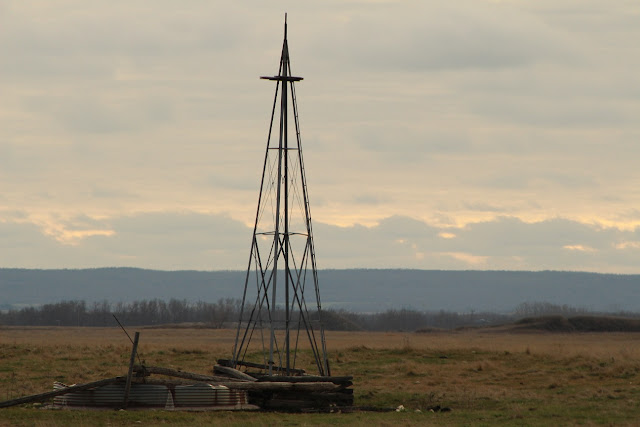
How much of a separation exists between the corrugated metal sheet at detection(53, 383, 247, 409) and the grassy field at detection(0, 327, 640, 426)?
0.70 m

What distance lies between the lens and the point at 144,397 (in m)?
25.6

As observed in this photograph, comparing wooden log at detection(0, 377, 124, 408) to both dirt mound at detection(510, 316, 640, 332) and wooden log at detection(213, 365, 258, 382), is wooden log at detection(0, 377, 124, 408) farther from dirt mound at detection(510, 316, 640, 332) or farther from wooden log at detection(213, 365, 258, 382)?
dirt mound at detection(510, 316, 640, 332)

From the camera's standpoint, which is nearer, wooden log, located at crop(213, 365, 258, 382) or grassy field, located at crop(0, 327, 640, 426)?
grassy field, located at crop(0, 327, 640, 426)

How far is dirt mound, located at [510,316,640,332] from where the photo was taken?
323 ft

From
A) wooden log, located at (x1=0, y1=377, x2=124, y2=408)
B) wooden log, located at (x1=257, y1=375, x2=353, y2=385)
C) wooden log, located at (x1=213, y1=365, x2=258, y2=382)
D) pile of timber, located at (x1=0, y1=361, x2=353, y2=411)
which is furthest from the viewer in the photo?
wooden log, located at (x1=213, y1=365, x2=258, y2=382)

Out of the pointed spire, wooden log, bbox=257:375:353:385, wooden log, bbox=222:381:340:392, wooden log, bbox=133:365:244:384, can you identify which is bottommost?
wooden log, bbox=222:381:340:392

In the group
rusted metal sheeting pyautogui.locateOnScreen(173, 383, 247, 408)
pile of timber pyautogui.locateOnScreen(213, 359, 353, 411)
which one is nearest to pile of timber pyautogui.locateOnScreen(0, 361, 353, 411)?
pile of timber pyautogui.locateOnScreen(213, 359, 353, 411)

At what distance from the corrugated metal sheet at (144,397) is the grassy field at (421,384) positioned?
703mm

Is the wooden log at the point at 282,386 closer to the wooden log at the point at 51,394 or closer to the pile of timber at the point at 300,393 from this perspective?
the pile of timber at the point at 300,393

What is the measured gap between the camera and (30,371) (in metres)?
35.9

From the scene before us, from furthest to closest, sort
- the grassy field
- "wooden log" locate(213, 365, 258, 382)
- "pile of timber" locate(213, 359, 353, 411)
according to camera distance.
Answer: "wooden log" locate(213, 365, 258, 382)
"pile of timber" locate(213, 359, 353, 411)
the grassy field

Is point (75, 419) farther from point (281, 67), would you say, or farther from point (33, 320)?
point (33, 320)

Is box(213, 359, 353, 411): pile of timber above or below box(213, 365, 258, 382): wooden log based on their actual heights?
below

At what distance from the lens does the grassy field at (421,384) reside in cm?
2431
